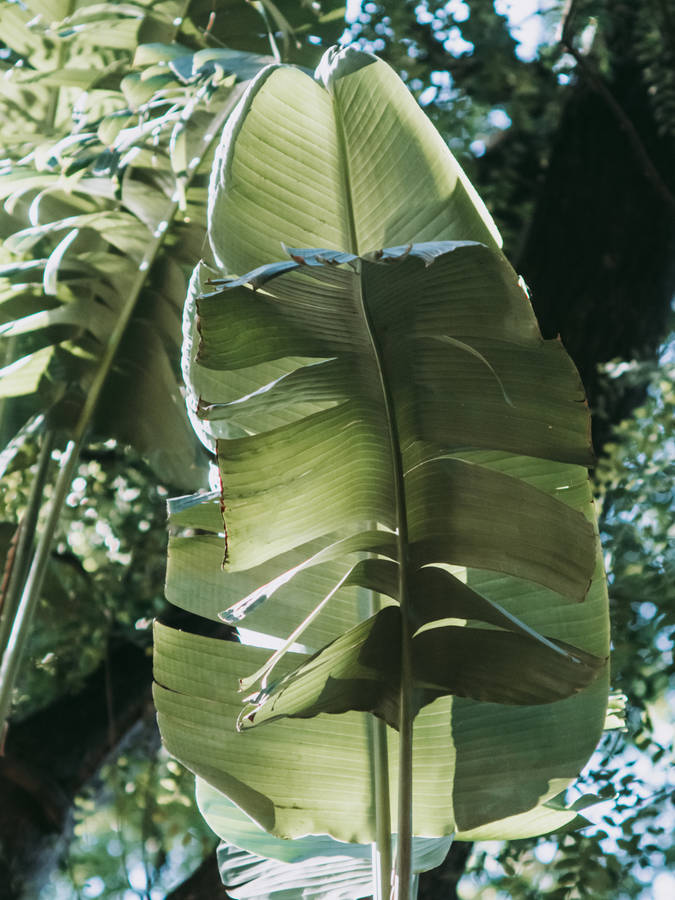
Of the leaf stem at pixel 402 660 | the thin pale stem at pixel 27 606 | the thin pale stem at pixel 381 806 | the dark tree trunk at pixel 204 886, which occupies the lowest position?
the dark tree trunk at pixel 204 886

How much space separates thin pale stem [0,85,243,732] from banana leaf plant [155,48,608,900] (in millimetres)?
604

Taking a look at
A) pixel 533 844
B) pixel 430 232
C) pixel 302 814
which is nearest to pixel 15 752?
pixel 533 844

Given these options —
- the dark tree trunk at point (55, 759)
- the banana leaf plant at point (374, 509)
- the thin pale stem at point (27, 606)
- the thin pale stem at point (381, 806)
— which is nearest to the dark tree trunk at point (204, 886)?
the dark tree trunk at point (55, 759)

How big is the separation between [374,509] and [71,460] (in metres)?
1.07

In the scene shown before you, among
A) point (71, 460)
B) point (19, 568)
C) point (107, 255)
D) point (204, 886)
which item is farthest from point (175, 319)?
point (204, 886)

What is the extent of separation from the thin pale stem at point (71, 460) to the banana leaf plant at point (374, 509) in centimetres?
60

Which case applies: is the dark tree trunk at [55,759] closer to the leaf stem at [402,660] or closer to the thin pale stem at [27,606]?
the thin pale stem at [27,606]

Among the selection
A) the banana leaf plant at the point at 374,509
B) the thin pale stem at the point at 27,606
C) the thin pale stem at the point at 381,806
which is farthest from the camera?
the thin pale stem at the point at 27,606

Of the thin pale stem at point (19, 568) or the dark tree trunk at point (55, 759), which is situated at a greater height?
the thin pale stem at point (19, 568)

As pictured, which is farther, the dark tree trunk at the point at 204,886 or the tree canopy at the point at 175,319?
the dark tree trunk at the point at 204,886

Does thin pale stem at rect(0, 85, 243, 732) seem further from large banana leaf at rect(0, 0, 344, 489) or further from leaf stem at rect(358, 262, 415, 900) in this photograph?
leaf stem at rect(358, 262, 415, 900)

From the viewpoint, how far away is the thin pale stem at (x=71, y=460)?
1.54m

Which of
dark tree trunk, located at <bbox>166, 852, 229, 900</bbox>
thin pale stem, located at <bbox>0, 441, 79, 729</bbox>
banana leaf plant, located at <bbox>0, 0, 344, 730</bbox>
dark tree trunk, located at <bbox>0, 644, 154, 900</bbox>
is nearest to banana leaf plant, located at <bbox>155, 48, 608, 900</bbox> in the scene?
thin pale stem, located at <bbox>0, 441, 79, 729</bbox>

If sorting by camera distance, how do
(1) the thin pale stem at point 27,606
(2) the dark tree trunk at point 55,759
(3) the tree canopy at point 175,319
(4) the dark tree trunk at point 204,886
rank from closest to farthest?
1. (1) the thin pale stem at point 27,606
2. (3) the tree canopy at point 175,319
3. (4) the dark tree trunk at point 204,886
4. (2) the dark tree trunk at point 55,759
